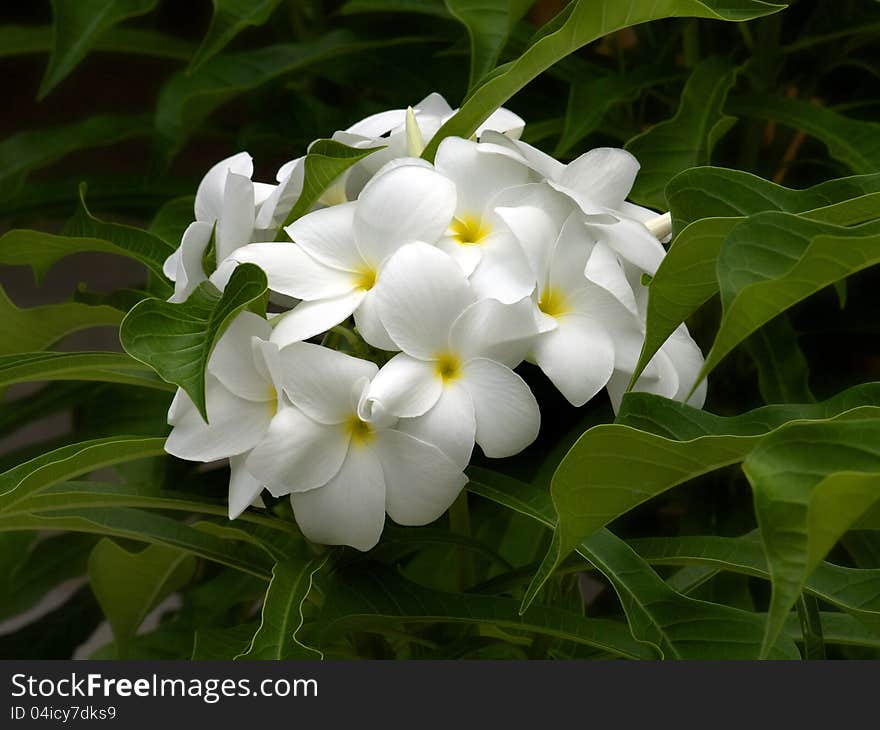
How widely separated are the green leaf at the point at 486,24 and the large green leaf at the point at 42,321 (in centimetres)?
22

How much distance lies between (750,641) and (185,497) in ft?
0.84

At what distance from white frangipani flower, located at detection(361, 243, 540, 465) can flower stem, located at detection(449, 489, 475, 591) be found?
0.11 m

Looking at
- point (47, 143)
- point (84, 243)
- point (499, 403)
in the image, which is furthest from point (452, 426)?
point (47, 143)

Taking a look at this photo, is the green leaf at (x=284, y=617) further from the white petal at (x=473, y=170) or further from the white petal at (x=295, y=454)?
the white petal at (x=473, y=170)

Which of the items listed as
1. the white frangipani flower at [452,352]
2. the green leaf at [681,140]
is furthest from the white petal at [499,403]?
the green leaf at [681,140]

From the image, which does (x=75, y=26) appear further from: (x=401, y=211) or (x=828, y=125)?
(x=828, y=125)

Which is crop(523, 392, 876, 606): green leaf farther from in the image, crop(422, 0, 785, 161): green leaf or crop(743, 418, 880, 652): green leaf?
crop(422, 0, 785, 161): green leaf

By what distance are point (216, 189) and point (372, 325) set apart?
118 millimetres

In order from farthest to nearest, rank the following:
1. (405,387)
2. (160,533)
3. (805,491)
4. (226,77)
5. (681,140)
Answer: (226,77)
(681,140)
(160,533)
(405,387)
(805,491)

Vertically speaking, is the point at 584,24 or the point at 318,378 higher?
the point at 584,24

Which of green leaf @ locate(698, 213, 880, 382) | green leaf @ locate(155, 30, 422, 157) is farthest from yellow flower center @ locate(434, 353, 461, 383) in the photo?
green leaf @ locate(155, 30, 422, 157)

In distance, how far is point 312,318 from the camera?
1.37 feet

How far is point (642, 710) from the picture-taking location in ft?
1.31

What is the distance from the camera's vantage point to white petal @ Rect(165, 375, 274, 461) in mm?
422
